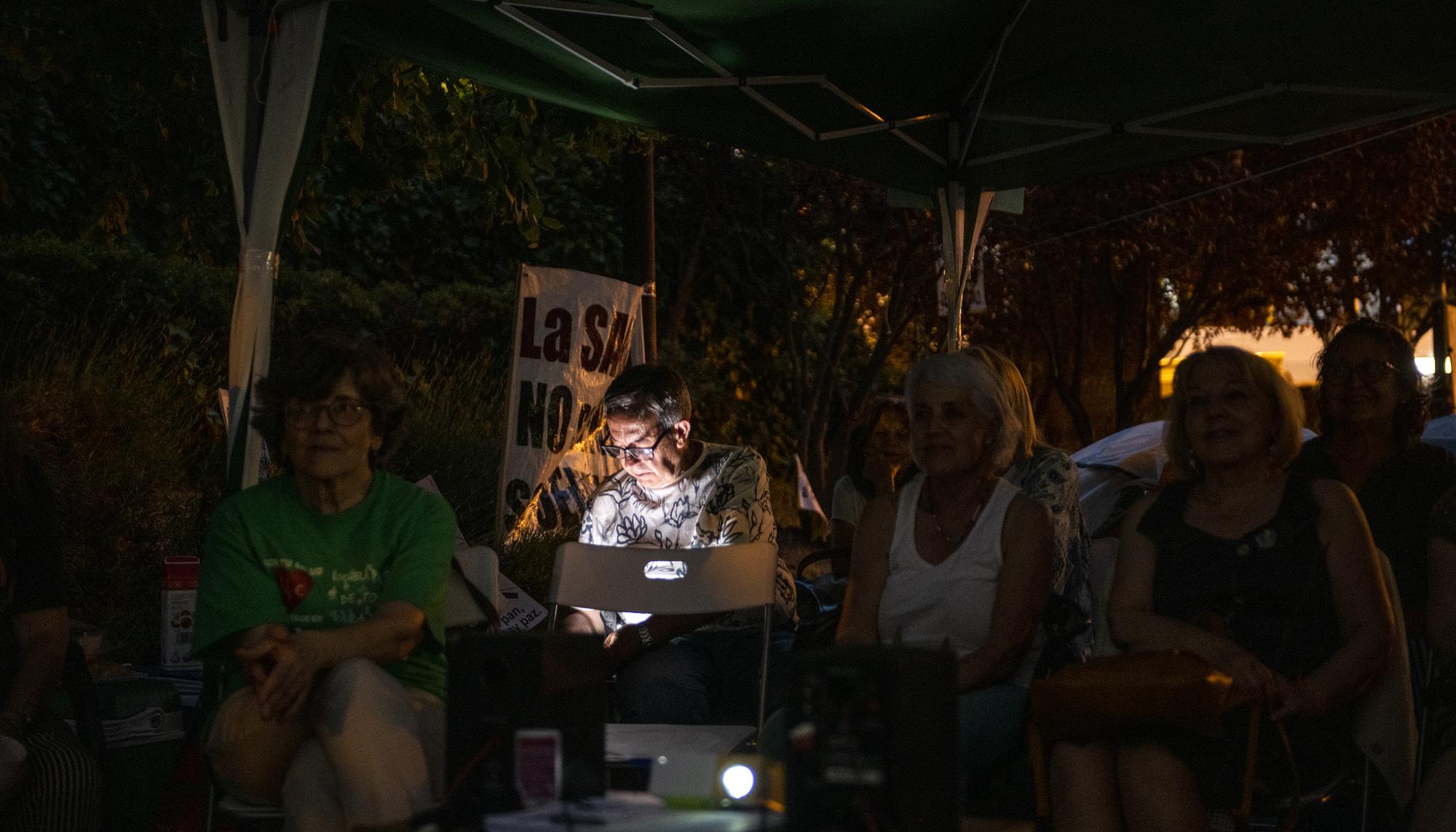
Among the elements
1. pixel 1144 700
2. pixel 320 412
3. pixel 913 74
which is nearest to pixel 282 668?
pixel 320 412

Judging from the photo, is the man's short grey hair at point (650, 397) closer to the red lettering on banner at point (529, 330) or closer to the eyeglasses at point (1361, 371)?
the red lettering on banner at point (529, 330)

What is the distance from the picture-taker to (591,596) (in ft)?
14.4

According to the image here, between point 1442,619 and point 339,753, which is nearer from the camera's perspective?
point 339,753

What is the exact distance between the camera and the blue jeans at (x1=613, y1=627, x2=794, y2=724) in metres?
4.45

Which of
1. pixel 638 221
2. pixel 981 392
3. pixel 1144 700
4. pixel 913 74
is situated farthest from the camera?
pixel 638 221

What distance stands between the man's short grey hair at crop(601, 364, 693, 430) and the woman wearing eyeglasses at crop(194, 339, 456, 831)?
1.13 meters

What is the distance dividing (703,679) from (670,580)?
0.40 m

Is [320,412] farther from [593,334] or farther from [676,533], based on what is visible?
[593,334]

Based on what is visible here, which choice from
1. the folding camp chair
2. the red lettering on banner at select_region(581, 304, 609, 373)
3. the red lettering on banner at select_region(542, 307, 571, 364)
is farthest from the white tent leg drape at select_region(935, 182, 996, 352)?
the folding camp chair

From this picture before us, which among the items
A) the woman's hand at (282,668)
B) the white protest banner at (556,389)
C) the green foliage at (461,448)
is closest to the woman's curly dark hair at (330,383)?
the woman's hand at (282,668)

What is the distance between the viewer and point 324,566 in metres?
3.37

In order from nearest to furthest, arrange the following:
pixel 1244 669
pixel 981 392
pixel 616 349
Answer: pixel 1244 669, pixel 981 392, pixel 616 349

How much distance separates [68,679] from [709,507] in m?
1.94

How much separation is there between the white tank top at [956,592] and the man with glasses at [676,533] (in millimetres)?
955
